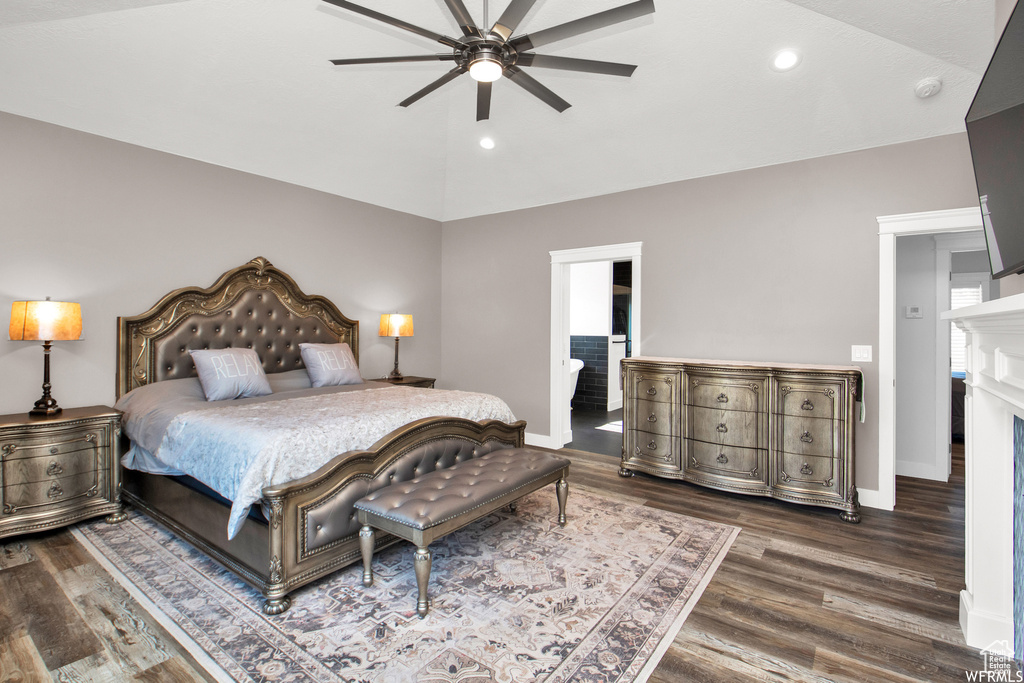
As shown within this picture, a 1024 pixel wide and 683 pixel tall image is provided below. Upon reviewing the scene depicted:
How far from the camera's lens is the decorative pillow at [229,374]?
3.53 m

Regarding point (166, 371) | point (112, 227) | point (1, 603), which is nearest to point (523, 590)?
point (1, 603)

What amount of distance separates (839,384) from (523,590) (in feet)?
8.44

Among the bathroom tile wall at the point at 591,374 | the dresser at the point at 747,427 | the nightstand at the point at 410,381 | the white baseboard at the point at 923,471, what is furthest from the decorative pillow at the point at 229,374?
the white baseboard at the point at 923,471

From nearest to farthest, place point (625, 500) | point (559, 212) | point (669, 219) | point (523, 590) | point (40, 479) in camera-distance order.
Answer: point (523, 590) → point (40, 479) → point (625, 500) → point (669, 219) → point (559, 212)

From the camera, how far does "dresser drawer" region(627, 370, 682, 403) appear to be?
4020 mm

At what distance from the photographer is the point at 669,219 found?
4.52 m

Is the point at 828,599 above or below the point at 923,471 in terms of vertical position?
below

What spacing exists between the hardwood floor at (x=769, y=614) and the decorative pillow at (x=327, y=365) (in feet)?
6.11

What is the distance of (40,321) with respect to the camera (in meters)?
2.98

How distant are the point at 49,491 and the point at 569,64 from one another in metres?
3.85

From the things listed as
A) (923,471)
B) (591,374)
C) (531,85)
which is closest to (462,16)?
(531,85)

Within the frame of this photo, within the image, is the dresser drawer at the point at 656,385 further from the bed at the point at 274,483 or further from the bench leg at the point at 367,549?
the bench leg at the point at 367,549

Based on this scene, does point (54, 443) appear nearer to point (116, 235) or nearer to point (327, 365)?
point (116, 235)

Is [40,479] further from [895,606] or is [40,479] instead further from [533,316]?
[895,606]
